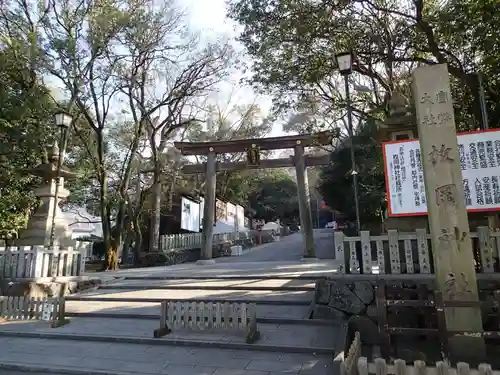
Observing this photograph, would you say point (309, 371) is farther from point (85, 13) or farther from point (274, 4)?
point (85, 13)

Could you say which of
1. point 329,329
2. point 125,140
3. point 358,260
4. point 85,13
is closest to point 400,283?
point 358,260

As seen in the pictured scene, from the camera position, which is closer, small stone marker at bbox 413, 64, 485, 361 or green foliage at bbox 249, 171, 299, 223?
small stone marker at bbox 413, 64, 485, 361

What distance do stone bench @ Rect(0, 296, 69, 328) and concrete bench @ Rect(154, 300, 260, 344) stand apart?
246cm

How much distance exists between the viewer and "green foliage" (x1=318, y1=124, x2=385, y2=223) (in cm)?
1447

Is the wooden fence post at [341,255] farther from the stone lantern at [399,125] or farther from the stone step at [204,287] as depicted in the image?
the stone lantern at [399,125]

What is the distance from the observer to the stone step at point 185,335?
17.1 ft

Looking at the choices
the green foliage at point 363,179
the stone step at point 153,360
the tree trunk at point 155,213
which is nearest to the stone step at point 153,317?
the stone step at point 153,360

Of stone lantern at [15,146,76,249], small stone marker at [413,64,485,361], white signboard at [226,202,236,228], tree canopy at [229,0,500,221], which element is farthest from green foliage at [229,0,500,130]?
white signboard at [226,202,236,228]

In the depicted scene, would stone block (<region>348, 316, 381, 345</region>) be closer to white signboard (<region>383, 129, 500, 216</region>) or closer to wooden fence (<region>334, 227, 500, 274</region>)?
wooden fence (<region>334, 227, 500, 274</region>)

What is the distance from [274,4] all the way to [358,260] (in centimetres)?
798

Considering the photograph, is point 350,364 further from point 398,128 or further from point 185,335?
point 398,128

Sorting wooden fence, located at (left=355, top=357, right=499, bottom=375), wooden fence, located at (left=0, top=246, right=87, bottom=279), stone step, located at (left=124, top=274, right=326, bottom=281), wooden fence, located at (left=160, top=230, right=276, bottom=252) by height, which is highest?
wooden fence, located at (left=160, top=230, right=276, bottom=252)

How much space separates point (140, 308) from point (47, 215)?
14.7ft

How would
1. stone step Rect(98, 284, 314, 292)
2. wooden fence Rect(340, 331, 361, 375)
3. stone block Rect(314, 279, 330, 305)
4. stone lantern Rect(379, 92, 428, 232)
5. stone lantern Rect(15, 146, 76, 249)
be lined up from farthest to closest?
stone lantern Rect(15, 146, 76, 249) → stone step Rect(98, 284, 314, 292) → stone lantern Rect(379, 92, 428, 232) → stone block Rect(314, 279, 330, 305) → wooden fence Rect(340, 331, 361, 375)
